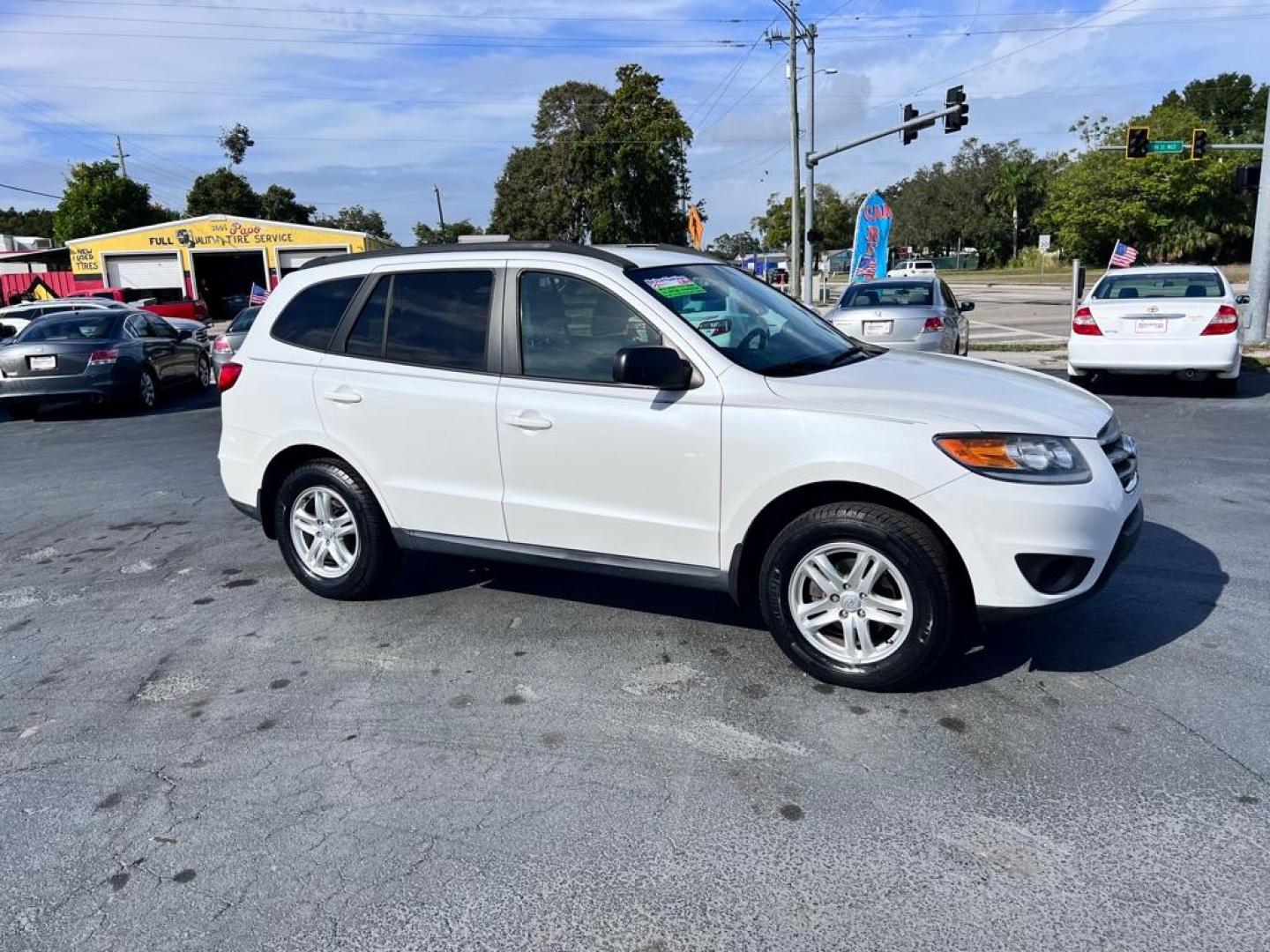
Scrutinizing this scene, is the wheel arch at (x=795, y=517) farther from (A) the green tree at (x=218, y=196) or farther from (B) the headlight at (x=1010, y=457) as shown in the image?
(A) the green tree at (x=218, y=196)

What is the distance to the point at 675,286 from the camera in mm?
4520

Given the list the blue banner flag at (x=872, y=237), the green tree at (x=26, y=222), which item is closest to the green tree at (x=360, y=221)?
the green tree at (x=26, y=222)

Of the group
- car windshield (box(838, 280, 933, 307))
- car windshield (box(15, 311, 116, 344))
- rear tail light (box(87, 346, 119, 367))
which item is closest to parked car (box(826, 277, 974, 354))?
car windshield (box(838, 280, 933, 307))

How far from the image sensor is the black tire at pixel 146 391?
13.7 m

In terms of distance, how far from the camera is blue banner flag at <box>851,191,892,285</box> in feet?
90.3

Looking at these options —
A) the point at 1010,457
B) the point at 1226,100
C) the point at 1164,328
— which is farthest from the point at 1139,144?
the point at 1226,100

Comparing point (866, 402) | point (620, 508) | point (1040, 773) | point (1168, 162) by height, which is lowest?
point (1040, 773)

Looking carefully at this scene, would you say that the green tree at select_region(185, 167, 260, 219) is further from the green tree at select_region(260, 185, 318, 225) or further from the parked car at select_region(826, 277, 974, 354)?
the parked car at select_region(826, 277, 974, 354)

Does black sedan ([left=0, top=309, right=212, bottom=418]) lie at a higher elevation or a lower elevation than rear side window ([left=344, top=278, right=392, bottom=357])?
lower

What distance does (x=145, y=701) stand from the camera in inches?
164

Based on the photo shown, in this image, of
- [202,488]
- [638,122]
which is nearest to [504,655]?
[202,488]

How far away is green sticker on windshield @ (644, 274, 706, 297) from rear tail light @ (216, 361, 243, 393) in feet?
8.11

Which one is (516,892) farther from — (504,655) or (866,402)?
(866,402)

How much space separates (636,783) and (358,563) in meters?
2.35
